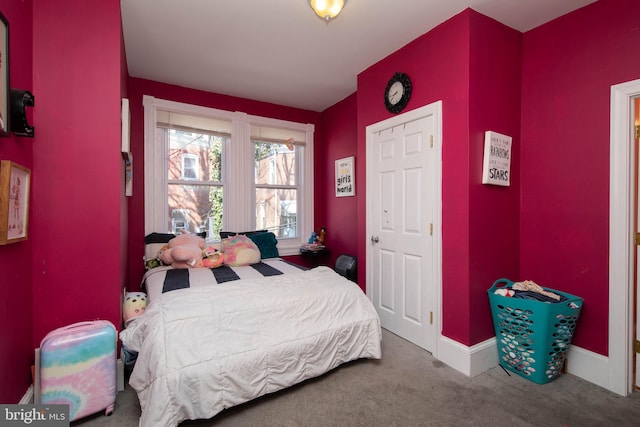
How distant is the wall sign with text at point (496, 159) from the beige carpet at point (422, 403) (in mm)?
1458

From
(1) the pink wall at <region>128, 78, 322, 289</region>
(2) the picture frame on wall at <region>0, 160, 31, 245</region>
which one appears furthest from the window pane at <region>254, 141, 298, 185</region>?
(2) the picture frame on wall at <region>0, 160, 31, 245</region>

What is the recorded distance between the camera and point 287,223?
4301 mm

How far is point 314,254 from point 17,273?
2.95 m

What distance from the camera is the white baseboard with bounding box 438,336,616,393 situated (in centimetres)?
199

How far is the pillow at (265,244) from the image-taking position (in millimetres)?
3459

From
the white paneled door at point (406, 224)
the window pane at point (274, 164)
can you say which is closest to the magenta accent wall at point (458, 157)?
the white paneled door at point (406, 224)

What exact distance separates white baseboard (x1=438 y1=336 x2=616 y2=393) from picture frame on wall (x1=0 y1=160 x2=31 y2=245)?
278 cm

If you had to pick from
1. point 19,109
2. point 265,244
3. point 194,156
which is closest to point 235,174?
point 194,156

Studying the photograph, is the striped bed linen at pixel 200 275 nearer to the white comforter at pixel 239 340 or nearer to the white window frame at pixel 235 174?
the white comforter at pixel 239 340

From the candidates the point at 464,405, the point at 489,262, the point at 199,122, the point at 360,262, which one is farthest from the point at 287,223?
the point at 464,405

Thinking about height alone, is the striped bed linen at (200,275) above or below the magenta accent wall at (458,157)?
below

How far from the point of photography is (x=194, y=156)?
12.0ft

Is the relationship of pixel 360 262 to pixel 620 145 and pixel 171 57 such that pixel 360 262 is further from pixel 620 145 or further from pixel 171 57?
pixel 171 57

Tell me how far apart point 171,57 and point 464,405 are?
373cm
